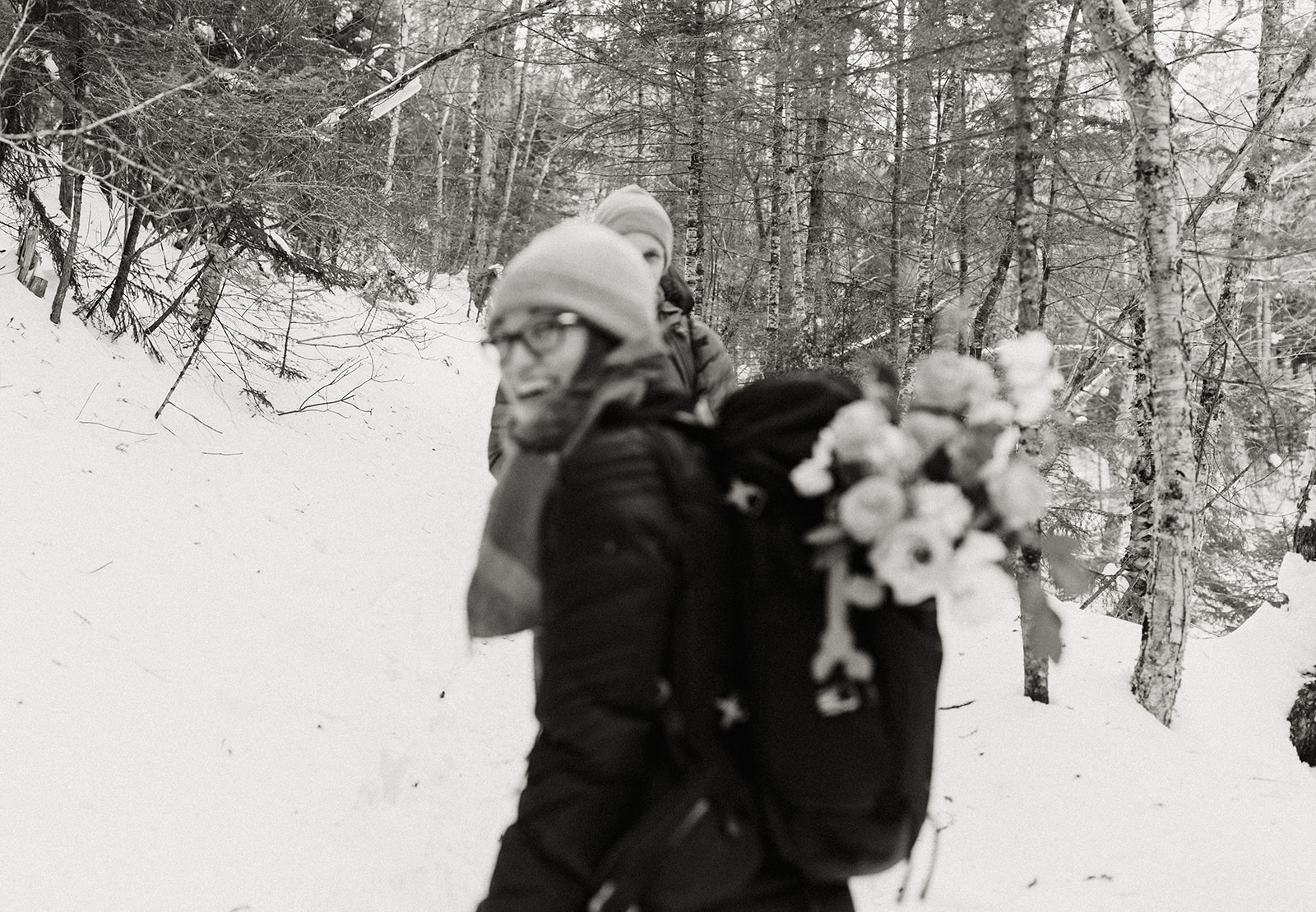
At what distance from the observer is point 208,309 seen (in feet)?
24.2

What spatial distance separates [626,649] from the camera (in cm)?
119

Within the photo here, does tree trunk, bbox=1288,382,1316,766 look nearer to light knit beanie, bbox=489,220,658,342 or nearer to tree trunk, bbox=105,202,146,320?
light knit beanie, bbox=489,220,658,342

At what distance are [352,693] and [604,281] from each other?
431cm

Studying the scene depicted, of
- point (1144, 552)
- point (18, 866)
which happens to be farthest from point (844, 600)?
point (1144, 552)

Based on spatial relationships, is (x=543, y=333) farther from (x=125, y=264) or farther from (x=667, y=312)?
(x=125, y=264)

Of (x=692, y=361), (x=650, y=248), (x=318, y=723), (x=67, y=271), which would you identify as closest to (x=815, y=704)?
(x=692, y=361)

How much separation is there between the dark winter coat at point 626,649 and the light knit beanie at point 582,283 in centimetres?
19

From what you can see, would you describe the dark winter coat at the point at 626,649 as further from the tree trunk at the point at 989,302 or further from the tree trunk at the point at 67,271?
the tree trunk at the point at 67,271

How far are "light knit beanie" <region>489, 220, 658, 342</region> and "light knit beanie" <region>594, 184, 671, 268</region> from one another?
1.63 m

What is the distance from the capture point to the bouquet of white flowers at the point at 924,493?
3.51ft

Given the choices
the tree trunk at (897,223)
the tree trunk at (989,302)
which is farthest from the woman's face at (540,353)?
the tree trunk at (989,302)

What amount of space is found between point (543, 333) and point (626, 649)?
56 cm

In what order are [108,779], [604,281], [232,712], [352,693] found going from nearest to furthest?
1. [604,281]
2. [108,779]
3. [232,712]
4. [352,693]

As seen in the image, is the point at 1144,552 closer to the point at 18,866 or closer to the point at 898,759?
the point at 898,759
